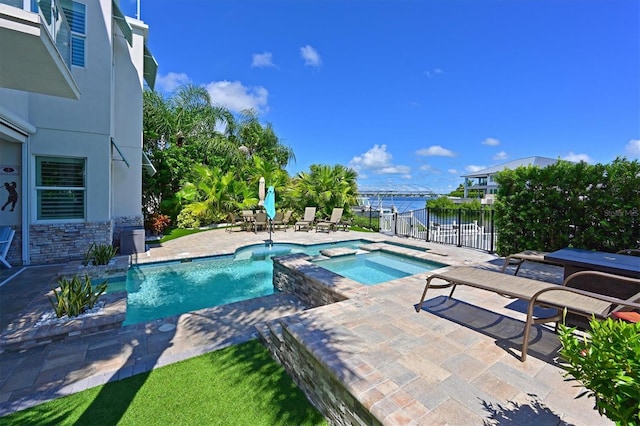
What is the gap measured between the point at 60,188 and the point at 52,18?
519 centimetres

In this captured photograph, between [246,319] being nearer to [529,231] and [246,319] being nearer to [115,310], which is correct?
[115,310]

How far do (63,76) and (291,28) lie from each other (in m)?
14.2

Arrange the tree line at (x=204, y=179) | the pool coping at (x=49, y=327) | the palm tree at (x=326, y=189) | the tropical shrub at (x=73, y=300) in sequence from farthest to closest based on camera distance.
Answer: the palm tree at (x=326, y=189), the tree line at (x=204, y=179), the tropical shrub at (x=73, y=300), the pool coping at (x=49, y=327)

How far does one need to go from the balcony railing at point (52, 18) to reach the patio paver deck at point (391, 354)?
17.0 feet

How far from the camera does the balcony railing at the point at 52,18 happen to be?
4.64m

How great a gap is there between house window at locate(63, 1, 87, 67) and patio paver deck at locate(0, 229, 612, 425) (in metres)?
7.05

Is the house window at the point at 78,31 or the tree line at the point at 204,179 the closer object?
the house window at the point at 78,31

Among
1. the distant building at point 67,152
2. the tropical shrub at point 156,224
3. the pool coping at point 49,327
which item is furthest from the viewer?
the tropical shrub at point 156,224

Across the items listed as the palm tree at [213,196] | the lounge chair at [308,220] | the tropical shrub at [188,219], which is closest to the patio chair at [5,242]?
the tropical shrub at [188,219]

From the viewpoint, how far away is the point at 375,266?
34.4ft

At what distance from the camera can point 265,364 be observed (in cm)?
398

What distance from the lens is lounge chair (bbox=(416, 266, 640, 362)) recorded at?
299cm

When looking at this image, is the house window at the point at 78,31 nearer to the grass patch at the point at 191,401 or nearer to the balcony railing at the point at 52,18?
the balcony railing at the point at 52,18

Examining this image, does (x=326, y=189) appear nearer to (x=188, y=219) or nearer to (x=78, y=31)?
(x=188, y=219)
